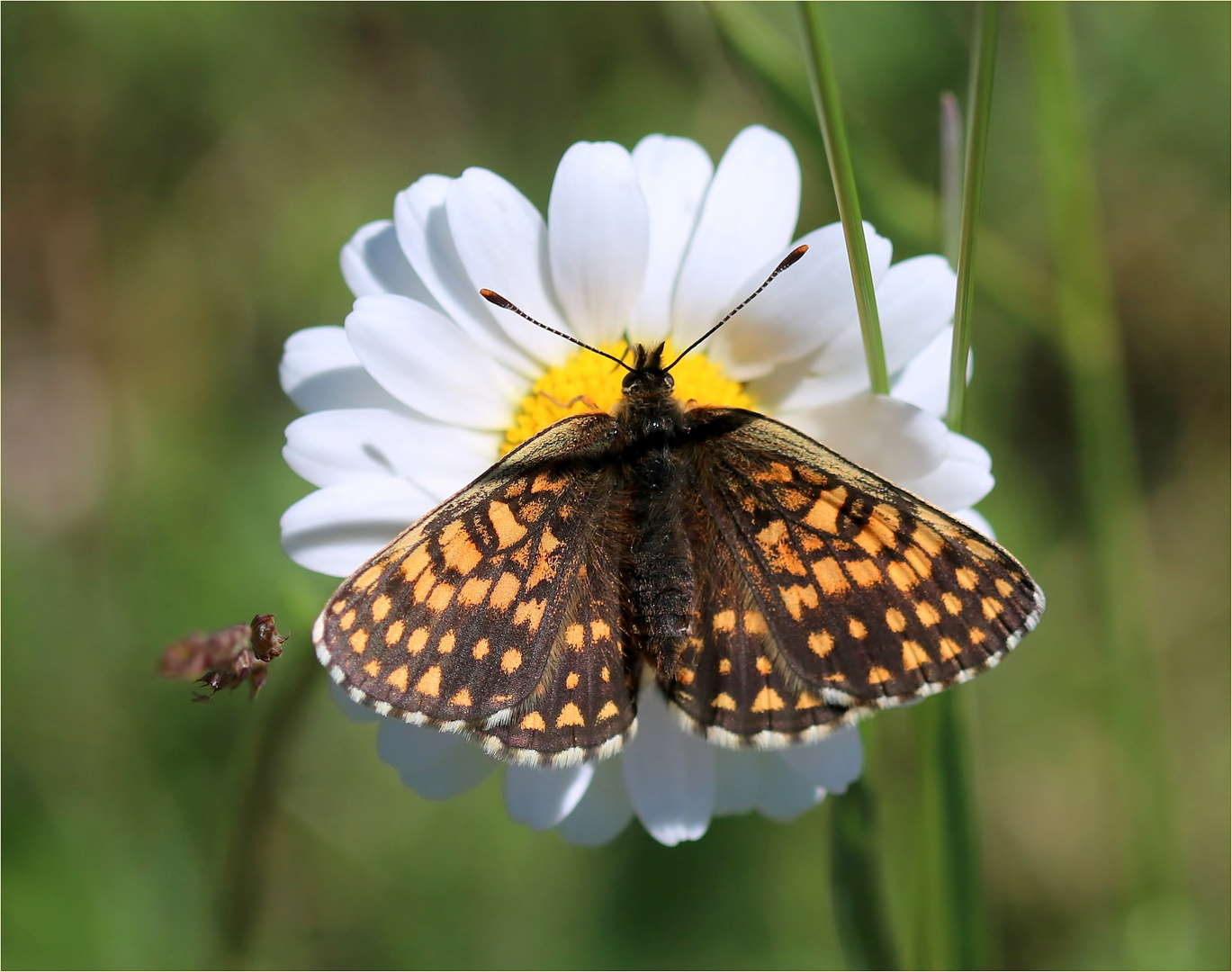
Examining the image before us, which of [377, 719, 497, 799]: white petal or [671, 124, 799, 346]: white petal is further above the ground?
[671, 124, 799, 346]: white petal

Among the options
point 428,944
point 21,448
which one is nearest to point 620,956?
point 428,944

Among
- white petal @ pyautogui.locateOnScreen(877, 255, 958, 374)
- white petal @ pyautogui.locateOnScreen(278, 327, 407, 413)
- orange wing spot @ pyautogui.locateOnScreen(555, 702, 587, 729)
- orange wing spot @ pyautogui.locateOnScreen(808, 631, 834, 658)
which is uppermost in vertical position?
white petal @ pyautogui.locateOnScreen(877, 255, 958, 374)

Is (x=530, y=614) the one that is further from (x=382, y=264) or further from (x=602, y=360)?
(x=382, y=264)

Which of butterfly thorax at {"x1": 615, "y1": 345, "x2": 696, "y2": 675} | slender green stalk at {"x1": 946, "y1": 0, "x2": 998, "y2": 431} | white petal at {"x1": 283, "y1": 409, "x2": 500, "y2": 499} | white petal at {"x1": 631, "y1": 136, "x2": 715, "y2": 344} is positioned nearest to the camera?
slender green stalk at {"x1": 946, "y1": 0, "x2": 998, "y2": 431}

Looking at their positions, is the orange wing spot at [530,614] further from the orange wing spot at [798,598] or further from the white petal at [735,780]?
the white petal at [735,780]

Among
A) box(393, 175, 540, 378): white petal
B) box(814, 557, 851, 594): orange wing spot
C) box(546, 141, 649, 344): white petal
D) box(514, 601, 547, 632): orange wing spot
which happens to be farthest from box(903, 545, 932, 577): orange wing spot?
box(393, 175, 540, 378): white petal

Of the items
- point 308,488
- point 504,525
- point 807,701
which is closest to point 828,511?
point 807,701

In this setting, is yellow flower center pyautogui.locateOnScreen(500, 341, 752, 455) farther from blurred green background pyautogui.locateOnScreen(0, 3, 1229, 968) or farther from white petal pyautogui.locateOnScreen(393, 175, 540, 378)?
blurred green background pyautogui.locateOnScreen(0, 3, 1229, 968)
